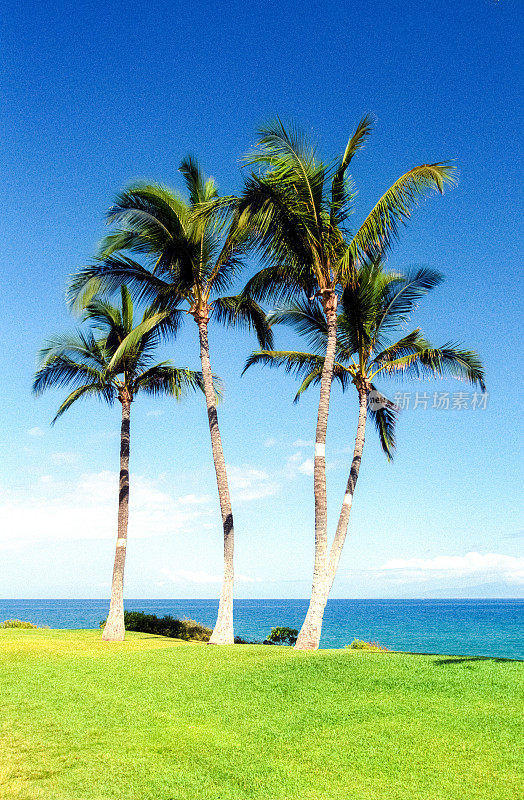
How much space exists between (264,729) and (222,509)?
8.04m

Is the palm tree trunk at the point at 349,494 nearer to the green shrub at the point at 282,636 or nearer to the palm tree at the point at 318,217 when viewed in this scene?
the palm tree at the point at 318,217

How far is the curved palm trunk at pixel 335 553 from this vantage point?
13625 mm

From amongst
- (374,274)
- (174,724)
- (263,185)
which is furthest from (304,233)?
(174,724)

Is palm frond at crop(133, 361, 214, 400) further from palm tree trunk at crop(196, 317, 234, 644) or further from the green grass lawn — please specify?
the green grass lawn

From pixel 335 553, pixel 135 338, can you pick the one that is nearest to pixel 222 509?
pixel 335 553

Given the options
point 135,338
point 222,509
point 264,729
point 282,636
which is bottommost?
point 282,636

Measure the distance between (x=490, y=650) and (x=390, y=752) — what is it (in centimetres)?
4192

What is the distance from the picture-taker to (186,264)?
16.0 meters

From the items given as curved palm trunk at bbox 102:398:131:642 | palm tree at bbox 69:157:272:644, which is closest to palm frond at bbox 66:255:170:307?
palm tree at bbox 69:157:272:644

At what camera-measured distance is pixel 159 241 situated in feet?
52.6

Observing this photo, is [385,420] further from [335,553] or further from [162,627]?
[162,627]

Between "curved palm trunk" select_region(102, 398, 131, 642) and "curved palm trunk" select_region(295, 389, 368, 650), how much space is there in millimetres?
6290

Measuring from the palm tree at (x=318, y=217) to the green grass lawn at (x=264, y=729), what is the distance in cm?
423

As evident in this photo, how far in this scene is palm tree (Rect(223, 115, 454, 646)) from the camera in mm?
14289
